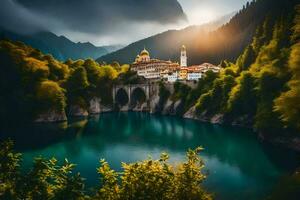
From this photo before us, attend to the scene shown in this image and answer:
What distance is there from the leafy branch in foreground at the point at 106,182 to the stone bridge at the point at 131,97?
126252 millimetres

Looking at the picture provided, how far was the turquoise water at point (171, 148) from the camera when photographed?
152 feet

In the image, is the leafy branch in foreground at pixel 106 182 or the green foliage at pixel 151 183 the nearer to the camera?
the leafy branch in foreground at pixel 106 182

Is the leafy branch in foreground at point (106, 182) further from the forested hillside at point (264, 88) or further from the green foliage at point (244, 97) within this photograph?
the green foliage at point (244, 97)

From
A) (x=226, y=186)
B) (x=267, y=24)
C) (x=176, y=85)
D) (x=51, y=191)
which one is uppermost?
(x=267, y=24)

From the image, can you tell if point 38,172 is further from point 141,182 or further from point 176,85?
point 176,85

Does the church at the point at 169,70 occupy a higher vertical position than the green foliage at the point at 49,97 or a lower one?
higher

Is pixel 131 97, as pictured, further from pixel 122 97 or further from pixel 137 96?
pixel 122 97

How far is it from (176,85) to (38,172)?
110238 mm

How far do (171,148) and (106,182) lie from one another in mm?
51776

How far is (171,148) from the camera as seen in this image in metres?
68.9

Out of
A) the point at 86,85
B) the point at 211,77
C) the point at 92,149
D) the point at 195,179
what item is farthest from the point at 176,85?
the point at 195,179

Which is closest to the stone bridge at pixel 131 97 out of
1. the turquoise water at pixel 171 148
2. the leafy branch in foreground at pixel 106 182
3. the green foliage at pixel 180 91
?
the green foliage at pixel 180 91

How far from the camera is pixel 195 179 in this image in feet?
60.4

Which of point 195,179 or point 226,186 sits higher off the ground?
point 195,179
